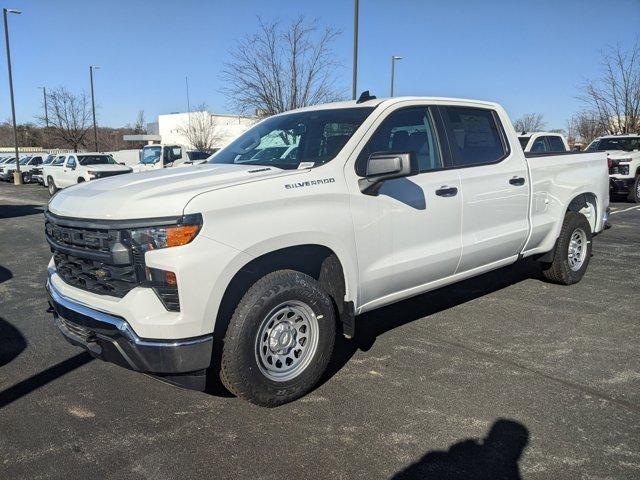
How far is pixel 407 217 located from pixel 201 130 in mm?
52177

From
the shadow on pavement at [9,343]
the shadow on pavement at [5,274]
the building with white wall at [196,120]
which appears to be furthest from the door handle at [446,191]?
the building with white wall at [196,120]

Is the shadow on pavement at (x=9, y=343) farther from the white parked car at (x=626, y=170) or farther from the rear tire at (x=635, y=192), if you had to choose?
the rear tire at (x=635, y=192)

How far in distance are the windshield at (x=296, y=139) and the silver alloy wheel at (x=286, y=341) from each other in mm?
1020

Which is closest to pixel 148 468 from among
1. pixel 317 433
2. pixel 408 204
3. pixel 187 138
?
pixel 317 433

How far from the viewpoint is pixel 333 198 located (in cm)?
346

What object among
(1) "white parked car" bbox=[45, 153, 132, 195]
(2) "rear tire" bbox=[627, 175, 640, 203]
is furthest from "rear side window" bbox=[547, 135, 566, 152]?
(1) "white parked car" bbox=[45, 153, 132, 195]

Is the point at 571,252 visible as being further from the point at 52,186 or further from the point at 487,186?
the point at 52,186

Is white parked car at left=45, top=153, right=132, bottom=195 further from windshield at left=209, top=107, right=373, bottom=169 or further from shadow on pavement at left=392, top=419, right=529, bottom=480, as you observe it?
shadow on pavement at left=392, top=419, right=529, bottom=480

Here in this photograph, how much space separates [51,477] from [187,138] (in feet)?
184

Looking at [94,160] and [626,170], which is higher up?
[94,160]

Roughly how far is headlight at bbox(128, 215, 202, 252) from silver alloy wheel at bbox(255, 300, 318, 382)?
0.71 metres

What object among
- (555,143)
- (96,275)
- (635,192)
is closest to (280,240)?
(96,275)

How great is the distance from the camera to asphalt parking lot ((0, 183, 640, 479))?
9.09 feet

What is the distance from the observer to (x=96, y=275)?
3.09 m
